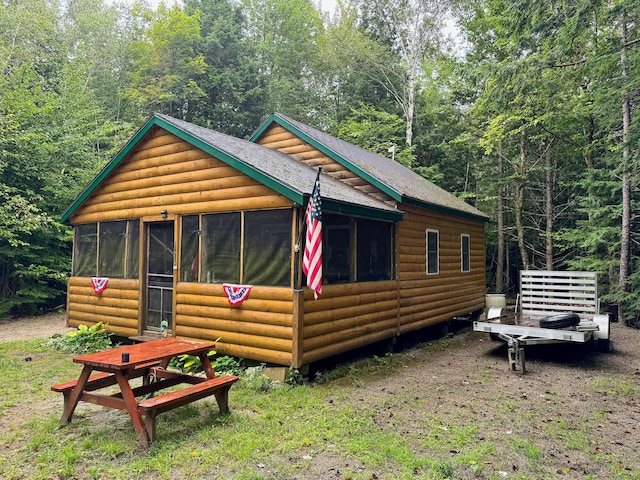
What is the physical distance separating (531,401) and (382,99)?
64.0 ft

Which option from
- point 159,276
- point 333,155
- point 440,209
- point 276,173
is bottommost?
point 159,276

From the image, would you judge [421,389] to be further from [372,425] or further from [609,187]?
[609,187]

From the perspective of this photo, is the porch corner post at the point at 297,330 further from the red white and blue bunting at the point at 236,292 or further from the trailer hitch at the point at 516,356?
the trailer hitch at the point at 516,356

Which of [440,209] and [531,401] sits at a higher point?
[440,209]

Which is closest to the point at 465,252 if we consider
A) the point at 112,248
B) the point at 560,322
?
the point at 560,322

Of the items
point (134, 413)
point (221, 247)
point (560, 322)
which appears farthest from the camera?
point (560, 322)

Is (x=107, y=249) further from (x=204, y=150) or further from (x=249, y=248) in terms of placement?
(x=249, y=248)

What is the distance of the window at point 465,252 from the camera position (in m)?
11.5

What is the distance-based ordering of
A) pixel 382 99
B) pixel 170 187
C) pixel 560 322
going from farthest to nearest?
pixel 382 99
pixel 170 187
pixel 560 322

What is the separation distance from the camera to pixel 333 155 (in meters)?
9.23

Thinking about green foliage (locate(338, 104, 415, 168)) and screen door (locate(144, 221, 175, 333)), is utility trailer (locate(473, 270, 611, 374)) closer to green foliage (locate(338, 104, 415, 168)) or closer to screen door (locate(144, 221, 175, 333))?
screen door (locate(144, 221, 175, 333))

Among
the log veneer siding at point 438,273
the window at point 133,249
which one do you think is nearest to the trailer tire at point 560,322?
the log veneer siding at point 438,273

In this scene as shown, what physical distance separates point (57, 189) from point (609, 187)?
56.2 feet

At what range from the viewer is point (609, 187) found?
41.0 ft
